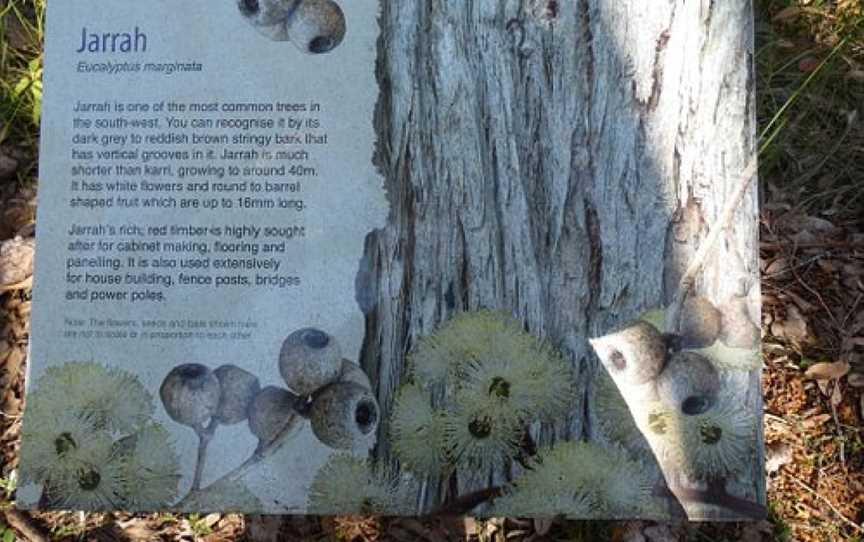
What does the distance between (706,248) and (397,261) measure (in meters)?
0.62

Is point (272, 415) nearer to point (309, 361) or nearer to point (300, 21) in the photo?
point (309, 361)

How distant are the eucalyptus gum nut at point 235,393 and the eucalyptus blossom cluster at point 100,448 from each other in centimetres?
12

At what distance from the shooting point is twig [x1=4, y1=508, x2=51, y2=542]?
200 centimetres

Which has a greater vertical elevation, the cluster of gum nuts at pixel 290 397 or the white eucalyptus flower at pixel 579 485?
the cluster of gum nuts at pixel 290 397

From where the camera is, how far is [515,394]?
1665mm

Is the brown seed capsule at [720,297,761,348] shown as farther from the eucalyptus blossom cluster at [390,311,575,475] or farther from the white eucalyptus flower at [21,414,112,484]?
the white eucalyptus flower at [21,414,112,484]

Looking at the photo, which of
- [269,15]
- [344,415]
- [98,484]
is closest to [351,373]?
[344,415]

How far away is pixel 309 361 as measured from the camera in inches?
65.6

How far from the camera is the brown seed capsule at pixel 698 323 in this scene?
5.51 ft

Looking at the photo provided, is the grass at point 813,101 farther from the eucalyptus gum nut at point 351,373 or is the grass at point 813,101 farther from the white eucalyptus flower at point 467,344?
the eucalyptus gum nut at point 351,373

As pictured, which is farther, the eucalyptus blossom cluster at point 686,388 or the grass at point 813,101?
the grass at point 813,101

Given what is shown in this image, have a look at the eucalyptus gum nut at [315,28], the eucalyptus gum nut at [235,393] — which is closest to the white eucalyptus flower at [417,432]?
the eucalyptus gum nut at [235,393]

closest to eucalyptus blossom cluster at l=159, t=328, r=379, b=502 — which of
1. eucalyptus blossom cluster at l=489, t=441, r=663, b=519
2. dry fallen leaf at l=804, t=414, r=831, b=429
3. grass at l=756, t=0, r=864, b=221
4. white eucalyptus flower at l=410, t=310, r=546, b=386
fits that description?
white eucalyptus flower at l=410, t=310, r=546, b=386

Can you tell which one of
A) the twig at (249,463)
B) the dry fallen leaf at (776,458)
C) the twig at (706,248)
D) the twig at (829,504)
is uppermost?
the twig at (706,248)
